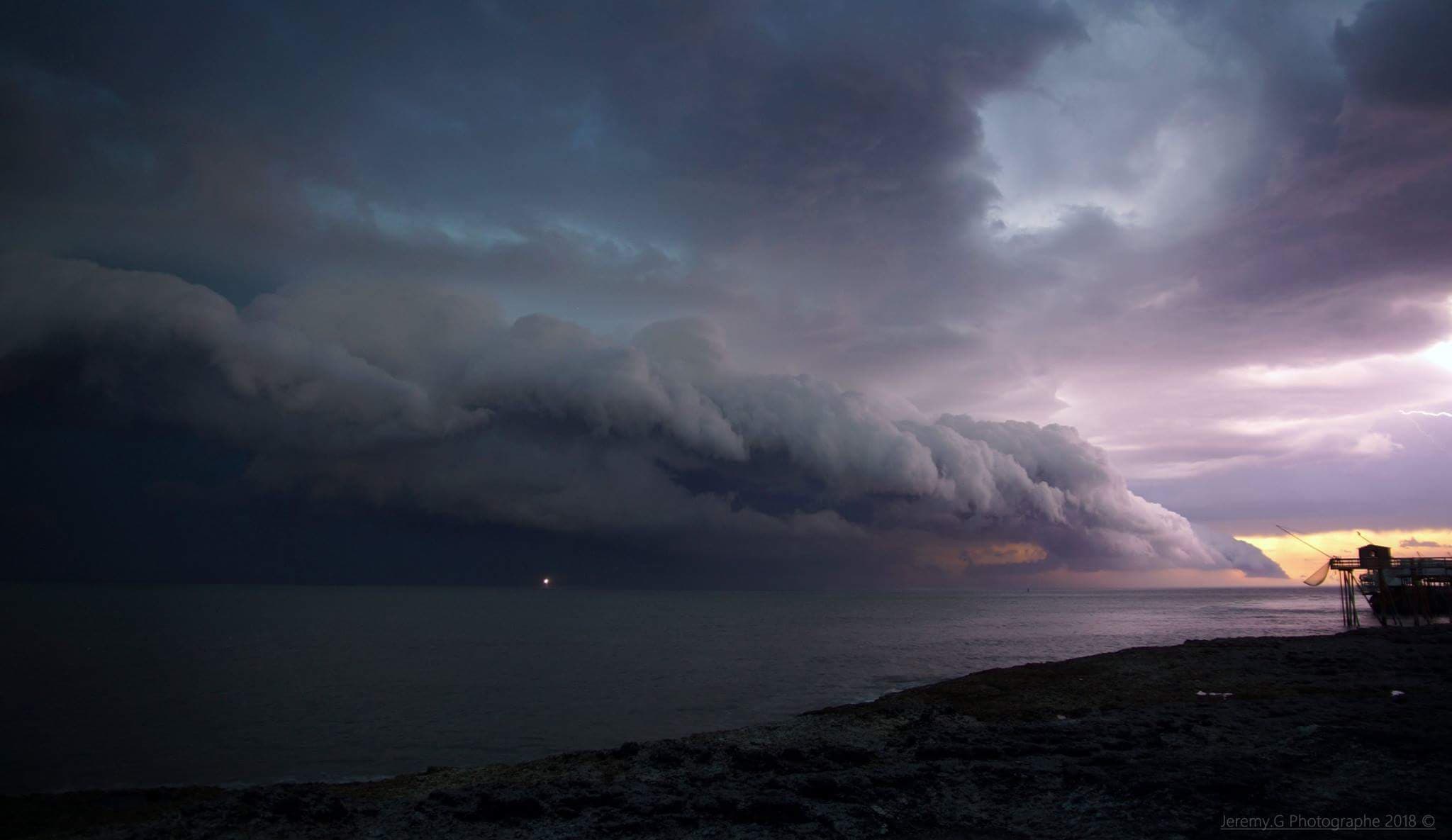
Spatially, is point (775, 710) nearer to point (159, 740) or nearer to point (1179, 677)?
point (1179, 677)

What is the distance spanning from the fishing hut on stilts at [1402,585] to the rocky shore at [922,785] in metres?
57.8

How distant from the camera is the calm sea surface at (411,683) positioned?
1063 inches

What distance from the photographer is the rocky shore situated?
45.3 ft

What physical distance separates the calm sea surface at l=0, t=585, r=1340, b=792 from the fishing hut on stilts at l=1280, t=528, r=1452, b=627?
22.8ft

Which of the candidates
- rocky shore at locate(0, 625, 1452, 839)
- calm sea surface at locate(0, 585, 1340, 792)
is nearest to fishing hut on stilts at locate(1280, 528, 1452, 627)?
calm sea surface at locate(0, 585, 1340, 792)

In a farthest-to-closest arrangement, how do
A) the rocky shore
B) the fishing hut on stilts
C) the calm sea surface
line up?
the fishing hut on stilts, the calm sea surface, the rocky shore

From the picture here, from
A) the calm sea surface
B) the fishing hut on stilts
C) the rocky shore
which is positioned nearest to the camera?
the rocky shore

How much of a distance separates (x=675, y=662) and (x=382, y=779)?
35.1 meters

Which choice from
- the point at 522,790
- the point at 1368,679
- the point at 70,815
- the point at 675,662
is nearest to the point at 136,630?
the point at 675,662

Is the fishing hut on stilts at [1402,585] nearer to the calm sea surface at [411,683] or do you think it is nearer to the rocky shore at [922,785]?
the calm sea surface at [411,683]

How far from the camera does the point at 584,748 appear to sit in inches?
1072

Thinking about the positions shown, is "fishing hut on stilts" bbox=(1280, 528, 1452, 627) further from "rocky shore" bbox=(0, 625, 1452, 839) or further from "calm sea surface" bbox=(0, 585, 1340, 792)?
"rocky shore" bbox=(0, 625, 1452, 839)

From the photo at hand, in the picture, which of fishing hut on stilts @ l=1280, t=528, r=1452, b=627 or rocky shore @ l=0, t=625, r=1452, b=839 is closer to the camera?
rocky shore @ l=0, t=625, r=1452, b=839

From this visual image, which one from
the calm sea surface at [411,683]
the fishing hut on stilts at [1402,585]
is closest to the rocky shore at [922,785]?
the calm sea surface at [411,683]
